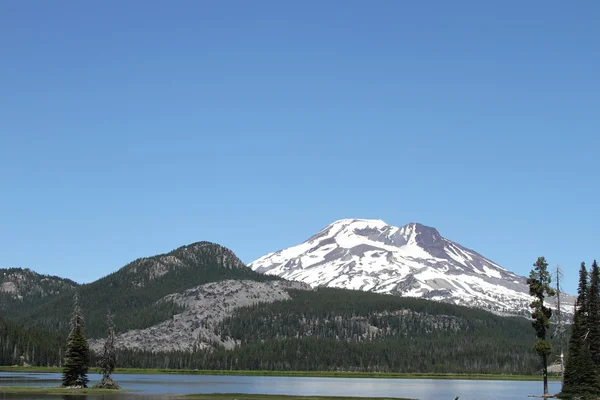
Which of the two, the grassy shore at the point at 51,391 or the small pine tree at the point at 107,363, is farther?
the small pine tree at the point at 107,363

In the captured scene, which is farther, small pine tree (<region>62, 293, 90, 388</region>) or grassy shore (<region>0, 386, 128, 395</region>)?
small pine tree (<region>62, 293, 90, 388</region>)

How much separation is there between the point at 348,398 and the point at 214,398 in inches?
904

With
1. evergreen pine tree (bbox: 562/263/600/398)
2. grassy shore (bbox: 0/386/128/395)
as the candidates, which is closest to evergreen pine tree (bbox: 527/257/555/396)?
evergreen pine tree (bbox: 562/263/600/398)

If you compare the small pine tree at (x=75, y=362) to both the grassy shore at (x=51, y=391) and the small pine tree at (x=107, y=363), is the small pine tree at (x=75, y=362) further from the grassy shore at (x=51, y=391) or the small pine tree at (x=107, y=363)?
the grassy shore at (x=51, y=391)

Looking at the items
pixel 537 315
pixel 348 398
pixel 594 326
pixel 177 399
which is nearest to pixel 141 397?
pixel 177 399

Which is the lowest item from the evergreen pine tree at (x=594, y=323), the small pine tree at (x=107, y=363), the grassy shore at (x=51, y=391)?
the grassy shore at (x=51, y=391)

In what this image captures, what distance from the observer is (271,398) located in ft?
427

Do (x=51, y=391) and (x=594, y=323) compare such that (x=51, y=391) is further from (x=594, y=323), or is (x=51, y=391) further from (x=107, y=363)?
(x=594, y=323)

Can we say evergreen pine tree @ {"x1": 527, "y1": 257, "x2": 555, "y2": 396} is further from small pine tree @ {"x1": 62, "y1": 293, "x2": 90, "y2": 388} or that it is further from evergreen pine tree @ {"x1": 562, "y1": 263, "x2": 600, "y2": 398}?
small pine tree @ {"x1": 62, "y1": 293, "x2": 90, "y2": 388}

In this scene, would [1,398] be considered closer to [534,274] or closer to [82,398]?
[82,398]

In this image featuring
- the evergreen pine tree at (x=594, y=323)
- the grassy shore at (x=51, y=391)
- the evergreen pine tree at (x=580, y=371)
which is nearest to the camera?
the evergreen pine tree at (x=580, y=371)

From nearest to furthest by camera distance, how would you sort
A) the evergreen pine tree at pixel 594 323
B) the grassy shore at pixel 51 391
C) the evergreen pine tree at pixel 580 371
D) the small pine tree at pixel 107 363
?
the evergreen pine tree at pixel 580 371 → the evergreen pine tree at pixel 594 323 → the grassy shore at pixel 51 391 → the small pine tree at pixel 107 363

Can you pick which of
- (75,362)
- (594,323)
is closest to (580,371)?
(594,323)

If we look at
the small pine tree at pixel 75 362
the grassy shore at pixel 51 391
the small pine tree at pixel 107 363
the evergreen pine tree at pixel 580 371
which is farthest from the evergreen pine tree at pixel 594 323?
the small pine tree at pixel 75 362
